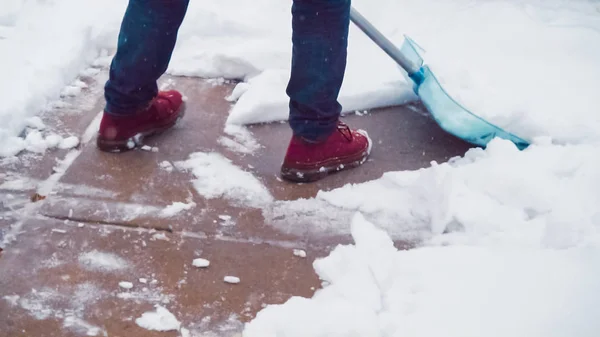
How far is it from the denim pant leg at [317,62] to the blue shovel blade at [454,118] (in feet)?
1.30

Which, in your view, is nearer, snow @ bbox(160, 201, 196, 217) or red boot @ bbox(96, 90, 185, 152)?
snow @ bbox(160, 201, 196, 217)

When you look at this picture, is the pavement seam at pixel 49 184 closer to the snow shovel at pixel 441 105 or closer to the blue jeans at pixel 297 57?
the blue jeans at pixel 297 57

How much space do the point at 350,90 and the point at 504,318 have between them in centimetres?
120

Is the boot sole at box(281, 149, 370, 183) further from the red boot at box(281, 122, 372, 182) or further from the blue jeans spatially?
the blue jeans

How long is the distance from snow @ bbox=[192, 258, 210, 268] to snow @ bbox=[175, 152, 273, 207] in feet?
0.87

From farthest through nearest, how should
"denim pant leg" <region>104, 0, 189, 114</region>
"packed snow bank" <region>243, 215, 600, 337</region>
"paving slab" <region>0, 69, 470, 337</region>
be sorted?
"denim pant leg" <region>104, 0, 189, 114</region>, "paving slab" <region>0, 69, 470, 337</region>, "packed snow bank" <region>243, 215, 600, 337</region>

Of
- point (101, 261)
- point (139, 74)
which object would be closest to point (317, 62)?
point (139, 74)

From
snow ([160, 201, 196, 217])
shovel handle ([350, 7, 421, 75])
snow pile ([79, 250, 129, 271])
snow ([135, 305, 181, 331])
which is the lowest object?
snow ([160, 201, 196, 217])

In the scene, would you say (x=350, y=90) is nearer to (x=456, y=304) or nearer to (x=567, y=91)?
(x=567, y=91)

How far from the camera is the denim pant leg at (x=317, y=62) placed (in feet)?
5.36

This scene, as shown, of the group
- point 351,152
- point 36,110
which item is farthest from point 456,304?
point 36,110

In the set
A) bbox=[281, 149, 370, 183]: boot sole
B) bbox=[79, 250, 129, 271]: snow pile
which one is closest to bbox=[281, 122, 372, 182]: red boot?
bbox=[281, 149, 370, 183]: boot sole

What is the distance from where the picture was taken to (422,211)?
1704mm

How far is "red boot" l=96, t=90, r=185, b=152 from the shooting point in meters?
1.88
